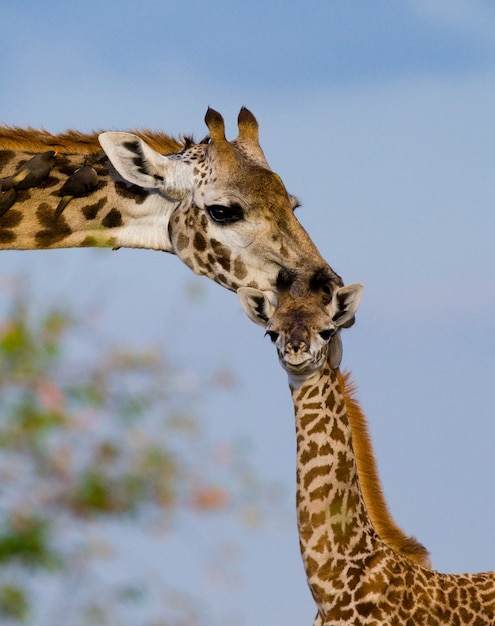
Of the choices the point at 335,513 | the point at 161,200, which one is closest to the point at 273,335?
the point at 335,513

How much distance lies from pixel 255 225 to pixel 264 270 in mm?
484

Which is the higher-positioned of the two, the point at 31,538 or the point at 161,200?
the point at 161,200

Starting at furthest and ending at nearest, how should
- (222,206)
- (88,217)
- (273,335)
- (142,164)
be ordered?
1. (88,217)
2. (142,164)
3. (222,206)
4. (273,335)

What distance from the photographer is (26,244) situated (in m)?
12.8

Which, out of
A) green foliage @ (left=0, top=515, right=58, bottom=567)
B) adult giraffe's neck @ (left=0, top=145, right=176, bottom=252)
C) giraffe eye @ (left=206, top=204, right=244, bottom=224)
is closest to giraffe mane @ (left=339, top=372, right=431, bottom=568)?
giraffe eye @ (left=206, top=204, right=244, bottom=224)

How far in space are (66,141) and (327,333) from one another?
4.67m

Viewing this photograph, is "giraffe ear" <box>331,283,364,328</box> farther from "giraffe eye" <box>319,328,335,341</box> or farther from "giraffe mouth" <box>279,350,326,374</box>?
"giraffe mouth" <box>279,350,326,374</box>

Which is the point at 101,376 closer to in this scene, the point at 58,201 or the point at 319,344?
the point at 319,344

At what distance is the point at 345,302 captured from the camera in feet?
33.9

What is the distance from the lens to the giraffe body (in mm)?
12102

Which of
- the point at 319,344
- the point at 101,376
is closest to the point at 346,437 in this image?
the point at 319,344

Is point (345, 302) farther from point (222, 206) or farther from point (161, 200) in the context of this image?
point (161, 200)

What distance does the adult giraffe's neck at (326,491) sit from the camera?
→ 33.5ft

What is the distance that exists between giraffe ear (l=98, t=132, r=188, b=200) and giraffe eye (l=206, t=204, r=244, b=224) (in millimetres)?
506
